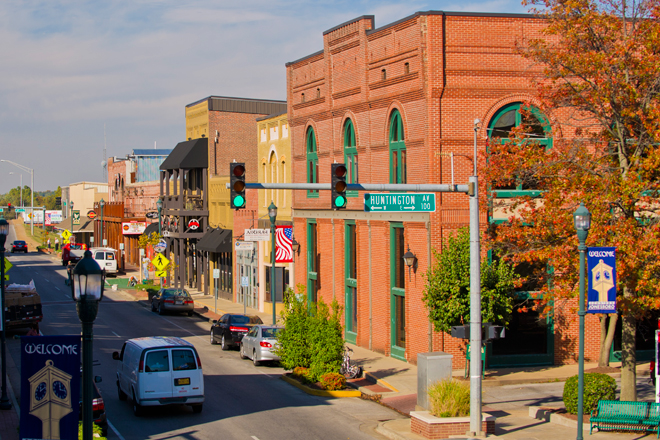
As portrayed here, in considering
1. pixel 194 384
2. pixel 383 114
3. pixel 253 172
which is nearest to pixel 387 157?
pixel 383 114

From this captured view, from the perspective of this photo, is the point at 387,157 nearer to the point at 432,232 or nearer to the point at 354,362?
the point at 432,232

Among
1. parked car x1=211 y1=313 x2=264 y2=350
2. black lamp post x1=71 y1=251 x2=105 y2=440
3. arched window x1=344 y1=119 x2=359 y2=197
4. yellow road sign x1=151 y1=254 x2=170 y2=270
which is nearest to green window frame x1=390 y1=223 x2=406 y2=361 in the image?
arched window x1=344 y1=119 x2=359 y2=197

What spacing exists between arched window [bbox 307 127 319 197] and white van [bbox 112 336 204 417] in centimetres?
1681

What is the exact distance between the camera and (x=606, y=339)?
24953 mm

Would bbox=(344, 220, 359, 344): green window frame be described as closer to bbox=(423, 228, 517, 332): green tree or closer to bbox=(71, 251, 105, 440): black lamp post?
bbox=(423, 228, 517, 332): green tree

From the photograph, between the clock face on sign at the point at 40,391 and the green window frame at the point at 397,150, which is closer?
the clock face on sign at the point at 40,391

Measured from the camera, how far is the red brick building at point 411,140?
25297 mm

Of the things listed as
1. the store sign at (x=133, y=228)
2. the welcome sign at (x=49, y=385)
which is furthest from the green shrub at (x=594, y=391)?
the store sign at (x=133, y=228)

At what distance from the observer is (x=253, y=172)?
51500 millimetres

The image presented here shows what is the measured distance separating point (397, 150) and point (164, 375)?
1326 cm

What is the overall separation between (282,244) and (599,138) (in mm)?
18313

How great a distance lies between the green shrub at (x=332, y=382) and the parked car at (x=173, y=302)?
20.8m

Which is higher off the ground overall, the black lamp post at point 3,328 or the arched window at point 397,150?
the arched window at point 397,150

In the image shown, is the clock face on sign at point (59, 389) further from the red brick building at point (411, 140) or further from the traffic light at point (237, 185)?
the red brick building at point (411, 140)
